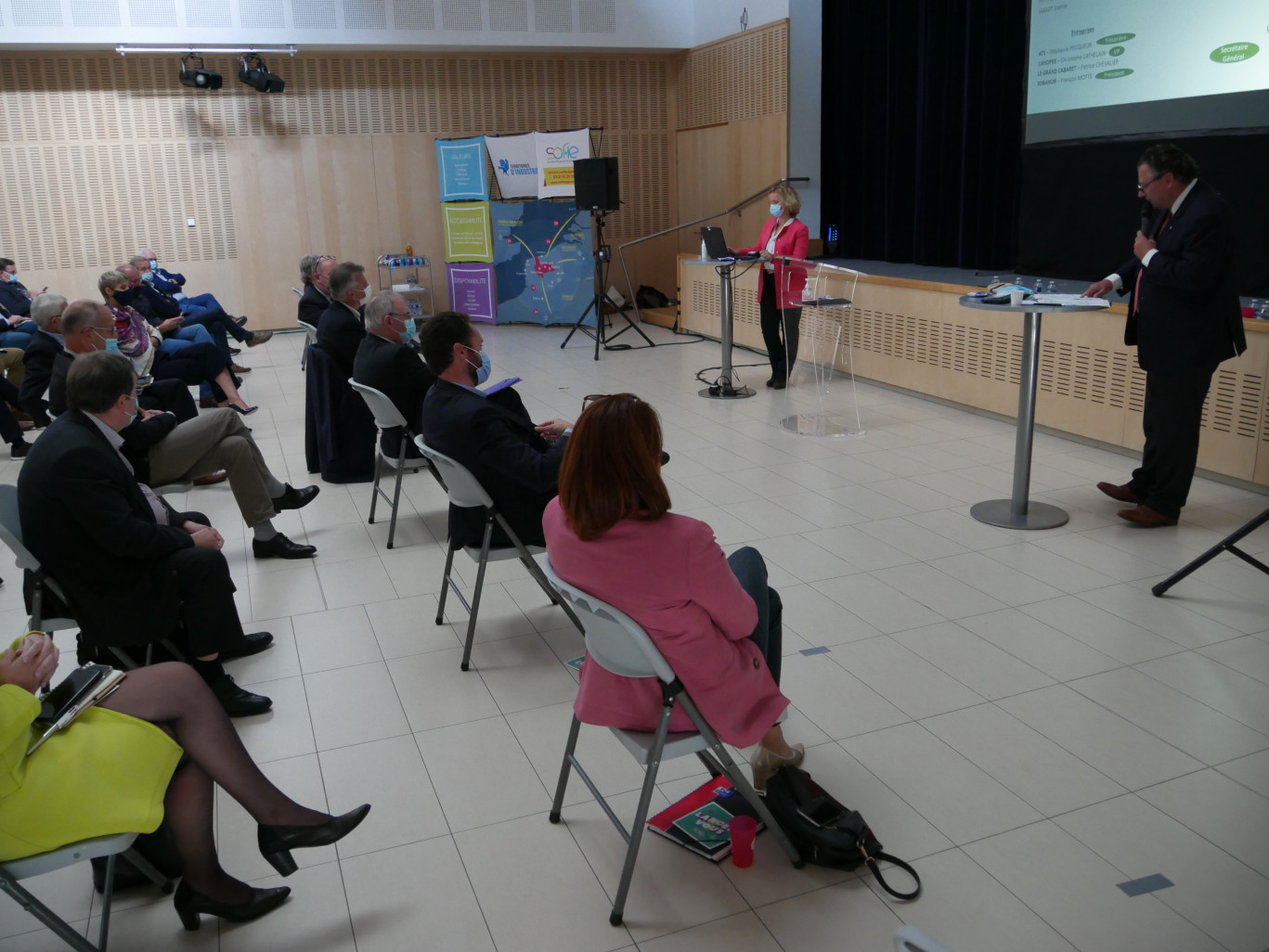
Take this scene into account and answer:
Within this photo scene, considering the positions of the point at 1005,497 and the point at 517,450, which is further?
the point at 1005,497

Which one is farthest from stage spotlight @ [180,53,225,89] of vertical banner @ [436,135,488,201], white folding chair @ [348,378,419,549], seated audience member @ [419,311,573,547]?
seated audience member @ [419,311,573,547]

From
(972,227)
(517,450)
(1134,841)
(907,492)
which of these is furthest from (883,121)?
(1134,841)

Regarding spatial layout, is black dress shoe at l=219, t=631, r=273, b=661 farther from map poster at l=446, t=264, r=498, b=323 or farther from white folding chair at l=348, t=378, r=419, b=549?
map poster at l=446, t=264, r=498, b=323

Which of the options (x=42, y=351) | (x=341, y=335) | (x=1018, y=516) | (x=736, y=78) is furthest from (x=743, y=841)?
(x=736, y=78)

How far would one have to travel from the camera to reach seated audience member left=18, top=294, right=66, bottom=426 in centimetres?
532

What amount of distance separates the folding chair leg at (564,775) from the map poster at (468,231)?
965cm

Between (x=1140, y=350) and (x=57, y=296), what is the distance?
5.58m

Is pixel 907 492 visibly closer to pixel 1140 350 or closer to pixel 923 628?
pixel 1140 350

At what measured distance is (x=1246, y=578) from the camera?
379cm

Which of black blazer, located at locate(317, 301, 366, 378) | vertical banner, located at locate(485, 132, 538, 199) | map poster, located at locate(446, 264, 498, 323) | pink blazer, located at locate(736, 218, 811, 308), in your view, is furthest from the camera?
map poster, located at locate(446, 264, 498, 323)

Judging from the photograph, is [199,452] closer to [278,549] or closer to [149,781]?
[278,549]

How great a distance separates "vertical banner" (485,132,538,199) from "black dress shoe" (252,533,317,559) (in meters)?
7.58

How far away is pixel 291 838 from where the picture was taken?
2246 millimetres

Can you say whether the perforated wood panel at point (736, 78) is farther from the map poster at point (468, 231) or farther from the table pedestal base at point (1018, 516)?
the table pedestal base at point (1018, 516)
